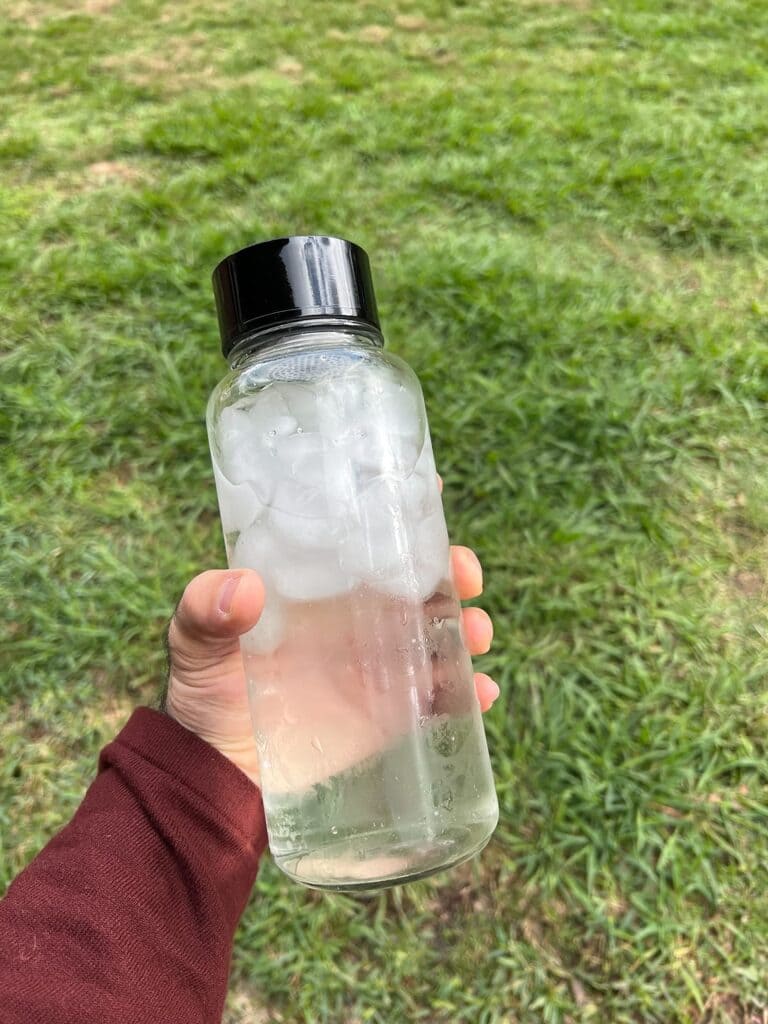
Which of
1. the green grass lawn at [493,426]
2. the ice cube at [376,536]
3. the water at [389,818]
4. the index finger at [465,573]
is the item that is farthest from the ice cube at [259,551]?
the green grass lawn at [493,426]

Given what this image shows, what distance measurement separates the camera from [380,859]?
125 cm

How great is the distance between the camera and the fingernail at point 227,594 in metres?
1.28

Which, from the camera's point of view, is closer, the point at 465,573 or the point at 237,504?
the point at 237,504

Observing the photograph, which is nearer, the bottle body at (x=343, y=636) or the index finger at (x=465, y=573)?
the bottle body at (x=343, y=636)

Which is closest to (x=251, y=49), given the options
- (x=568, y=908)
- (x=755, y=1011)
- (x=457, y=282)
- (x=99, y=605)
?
(x=457, y=282)

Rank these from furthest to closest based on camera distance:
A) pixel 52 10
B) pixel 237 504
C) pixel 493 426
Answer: pixel 52 10 < pixel 493 426 < pixel 237 504

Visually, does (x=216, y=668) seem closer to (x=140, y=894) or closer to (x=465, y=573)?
(x=140, y=894)

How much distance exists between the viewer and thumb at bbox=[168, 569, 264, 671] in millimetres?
1280

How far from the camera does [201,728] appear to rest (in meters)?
1.64

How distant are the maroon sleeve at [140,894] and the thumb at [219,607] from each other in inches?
11.6

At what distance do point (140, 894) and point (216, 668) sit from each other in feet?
1.47

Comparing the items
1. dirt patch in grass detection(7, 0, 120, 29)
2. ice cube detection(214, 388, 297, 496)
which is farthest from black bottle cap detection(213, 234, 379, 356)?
dirt patch in grass detection(7, 0, 120, 29)

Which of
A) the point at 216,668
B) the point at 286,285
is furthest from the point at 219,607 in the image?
the point at 286,285

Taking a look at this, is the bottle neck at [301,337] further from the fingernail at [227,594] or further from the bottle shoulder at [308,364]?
the fingernail at [227,594]
